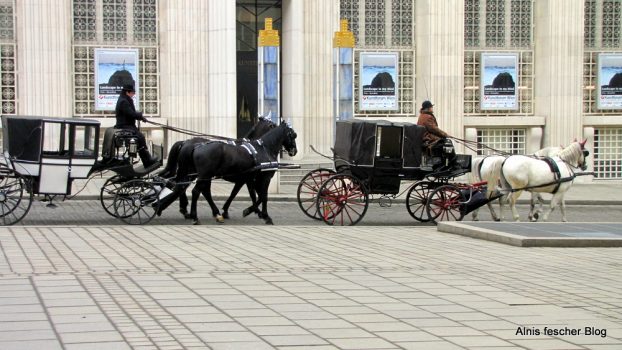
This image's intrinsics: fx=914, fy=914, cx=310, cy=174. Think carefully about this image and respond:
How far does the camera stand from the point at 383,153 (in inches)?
653

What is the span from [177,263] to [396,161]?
6823 millimetres

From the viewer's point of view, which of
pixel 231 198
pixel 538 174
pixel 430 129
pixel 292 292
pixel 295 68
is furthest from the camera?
pixel 295 68

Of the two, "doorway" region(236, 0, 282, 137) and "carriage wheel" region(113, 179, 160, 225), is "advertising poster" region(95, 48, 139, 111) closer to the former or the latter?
"doorway" region(236, 0, 282, 137)

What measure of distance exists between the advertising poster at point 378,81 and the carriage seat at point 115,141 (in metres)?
12.7

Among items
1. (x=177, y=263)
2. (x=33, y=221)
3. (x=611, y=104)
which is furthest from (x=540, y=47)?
(x=177, y=263)

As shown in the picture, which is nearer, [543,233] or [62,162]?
[543,233]

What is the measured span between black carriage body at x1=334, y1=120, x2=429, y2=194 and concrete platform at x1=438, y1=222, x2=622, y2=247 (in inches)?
66.8

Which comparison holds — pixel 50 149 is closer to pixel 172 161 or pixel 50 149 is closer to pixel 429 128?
pixel 172 161

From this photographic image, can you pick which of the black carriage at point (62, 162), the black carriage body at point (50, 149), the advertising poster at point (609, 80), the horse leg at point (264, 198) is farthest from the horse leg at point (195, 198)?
the advertising poster at point (609, 80)

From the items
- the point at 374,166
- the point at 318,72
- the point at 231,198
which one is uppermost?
the point at 318,72

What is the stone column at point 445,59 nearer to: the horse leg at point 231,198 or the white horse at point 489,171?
the white horse at point 489,171

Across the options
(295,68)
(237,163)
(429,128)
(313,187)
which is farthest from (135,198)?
(295,68)

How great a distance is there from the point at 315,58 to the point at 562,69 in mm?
7704

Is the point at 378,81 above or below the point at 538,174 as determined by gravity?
above
